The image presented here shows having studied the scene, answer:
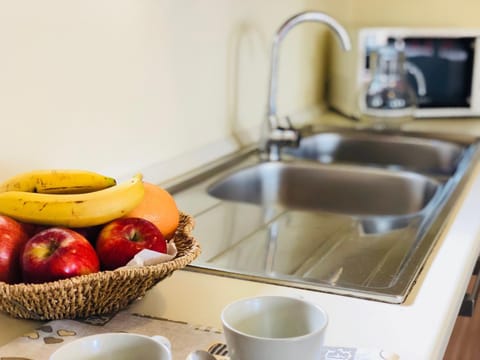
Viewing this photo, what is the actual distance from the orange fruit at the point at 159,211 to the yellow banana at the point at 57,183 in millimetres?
50

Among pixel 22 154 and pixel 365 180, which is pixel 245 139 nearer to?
pixel 365 180

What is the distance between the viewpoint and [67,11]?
114 centimetres

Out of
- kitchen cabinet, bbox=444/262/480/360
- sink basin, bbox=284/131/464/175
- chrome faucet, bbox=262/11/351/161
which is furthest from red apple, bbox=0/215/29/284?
sink basin, bbox=284/131/464/175

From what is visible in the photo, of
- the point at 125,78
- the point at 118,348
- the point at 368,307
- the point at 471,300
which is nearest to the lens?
the point at 118,348

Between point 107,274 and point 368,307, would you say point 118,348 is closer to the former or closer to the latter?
point 107,274

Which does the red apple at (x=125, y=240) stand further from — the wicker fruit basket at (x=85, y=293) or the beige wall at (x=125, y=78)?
the beige wall at (x=125, y=78)

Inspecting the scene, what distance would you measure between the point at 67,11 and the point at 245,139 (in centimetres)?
75

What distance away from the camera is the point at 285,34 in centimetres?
171

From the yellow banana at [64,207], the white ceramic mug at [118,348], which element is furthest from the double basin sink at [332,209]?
the white ceramic mug at [118,348]

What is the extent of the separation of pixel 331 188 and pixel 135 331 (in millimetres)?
982

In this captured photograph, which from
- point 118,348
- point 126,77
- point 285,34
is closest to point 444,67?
point 285,34

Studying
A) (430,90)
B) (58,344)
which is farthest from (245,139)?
(58,344)

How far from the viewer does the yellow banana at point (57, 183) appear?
89 centimetres

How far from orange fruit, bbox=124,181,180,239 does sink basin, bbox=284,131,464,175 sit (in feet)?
3.20
